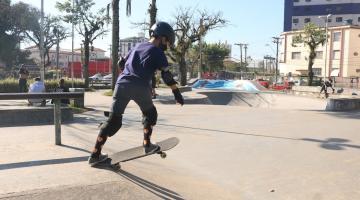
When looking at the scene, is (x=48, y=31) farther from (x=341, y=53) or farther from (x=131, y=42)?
(x=341, y=53)

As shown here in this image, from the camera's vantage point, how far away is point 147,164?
20.4 feet

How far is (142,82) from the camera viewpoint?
5184 mm

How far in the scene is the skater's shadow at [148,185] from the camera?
15.1 feet

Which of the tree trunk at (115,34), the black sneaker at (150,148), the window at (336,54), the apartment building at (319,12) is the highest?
the apartment building at (319,12)

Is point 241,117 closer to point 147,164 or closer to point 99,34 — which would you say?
point 147,164

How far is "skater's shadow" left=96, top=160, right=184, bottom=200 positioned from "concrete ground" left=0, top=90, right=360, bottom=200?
13 millimetres

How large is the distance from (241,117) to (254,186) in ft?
22.8

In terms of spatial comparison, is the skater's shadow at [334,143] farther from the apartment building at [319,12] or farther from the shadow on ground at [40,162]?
the apartment building at [319,12]

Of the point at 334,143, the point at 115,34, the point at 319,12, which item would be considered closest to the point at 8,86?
the point at 115,34

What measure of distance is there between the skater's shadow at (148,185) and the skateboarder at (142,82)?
195 millimetres

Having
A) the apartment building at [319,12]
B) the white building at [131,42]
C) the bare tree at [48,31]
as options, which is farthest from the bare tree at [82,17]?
the apartment building at [319,12]

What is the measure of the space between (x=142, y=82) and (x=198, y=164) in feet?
6.79

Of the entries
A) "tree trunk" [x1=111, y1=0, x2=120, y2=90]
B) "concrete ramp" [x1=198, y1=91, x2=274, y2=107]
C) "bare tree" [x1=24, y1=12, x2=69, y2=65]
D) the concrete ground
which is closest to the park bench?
the concrete ground

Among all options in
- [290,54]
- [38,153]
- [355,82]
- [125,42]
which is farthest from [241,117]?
[125,42]
